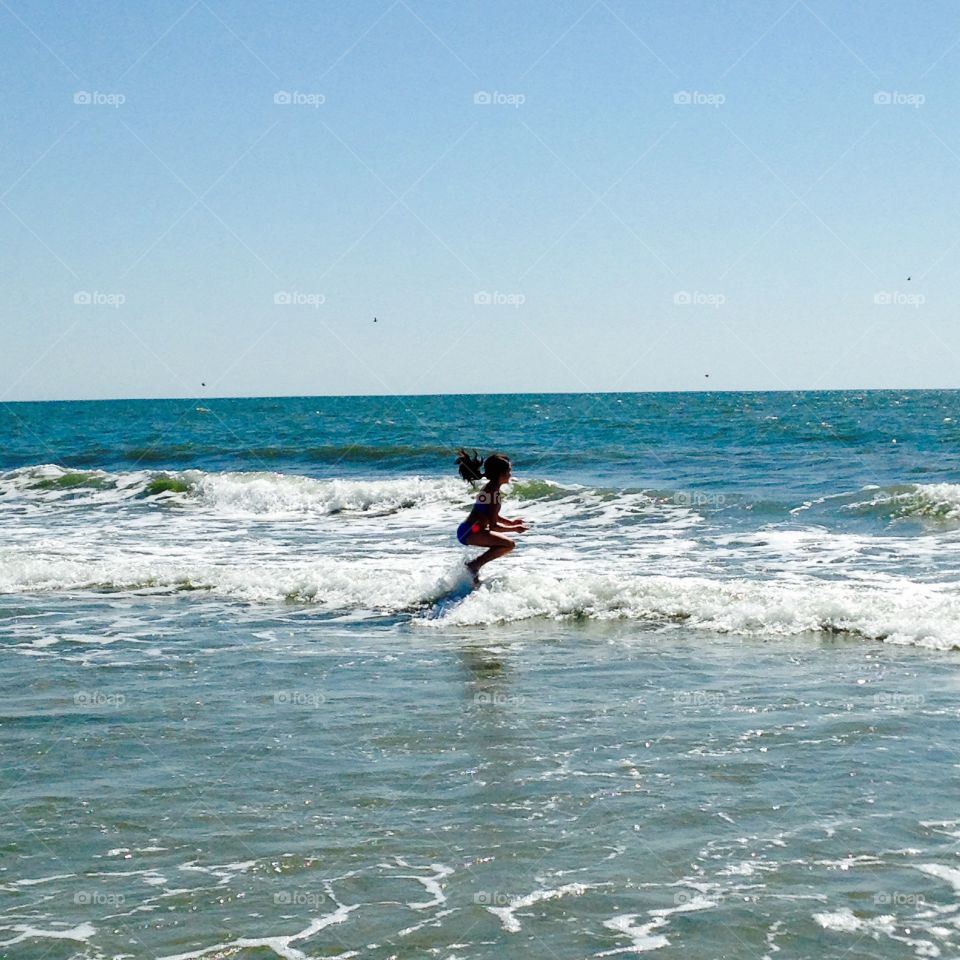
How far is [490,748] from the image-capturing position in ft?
24.8

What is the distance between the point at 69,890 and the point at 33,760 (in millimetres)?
2213

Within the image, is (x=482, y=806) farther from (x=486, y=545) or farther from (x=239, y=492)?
(x=239, y=492)

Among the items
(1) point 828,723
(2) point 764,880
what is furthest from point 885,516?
(2) point 764,880

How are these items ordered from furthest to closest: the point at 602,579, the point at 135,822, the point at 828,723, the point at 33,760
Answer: the point at 602,579, the point at 828,723, the point at 33,760, the point at 135,822

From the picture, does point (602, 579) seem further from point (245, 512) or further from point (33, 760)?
point (245, 512)

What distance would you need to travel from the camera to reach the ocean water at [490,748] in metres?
5.10

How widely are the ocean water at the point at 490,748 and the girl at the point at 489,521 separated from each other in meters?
0.54

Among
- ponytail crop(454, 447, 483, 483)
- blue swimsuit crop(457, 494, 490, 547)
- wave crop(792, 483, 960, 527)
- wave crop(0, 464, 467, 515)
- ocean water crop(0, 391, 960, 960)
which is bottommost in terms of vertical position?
ocean water crop(0, 391, 960, 960)

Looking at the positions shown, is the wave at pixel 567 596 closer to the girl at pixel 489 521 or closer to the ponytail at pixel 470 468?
the girl at pixel 489 521

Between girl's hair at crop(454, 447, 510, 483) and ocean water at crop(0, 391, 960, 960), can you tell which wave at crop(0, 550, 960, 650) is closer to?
ocean water at crop(0, 391, 960, 960)

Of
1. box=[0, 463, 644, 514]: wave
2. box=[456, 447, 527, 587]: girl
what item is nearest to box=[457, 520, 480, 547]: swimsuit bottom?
box=[456, 447, 527, 587]: girl

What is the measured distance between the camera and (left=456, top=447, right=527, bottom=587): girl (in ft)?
42.5

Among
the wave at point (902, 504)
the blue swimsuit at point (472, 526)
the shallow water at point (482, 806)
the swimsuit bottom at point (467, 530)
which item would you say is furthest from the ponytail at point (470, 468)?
the wave at point (902, 504)

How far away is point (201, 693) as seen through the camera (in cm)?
919
